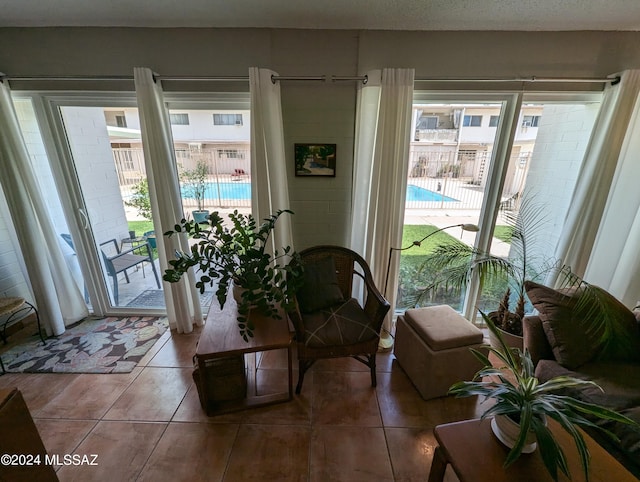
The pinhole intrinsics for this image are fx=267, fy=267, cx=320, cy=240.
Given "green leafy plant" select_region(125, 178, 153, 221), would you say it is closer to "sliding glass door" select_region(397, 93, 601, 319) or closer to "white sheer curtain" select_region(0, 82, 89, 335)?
"white sheer curtain" select_region(0, 82, 89, 335)

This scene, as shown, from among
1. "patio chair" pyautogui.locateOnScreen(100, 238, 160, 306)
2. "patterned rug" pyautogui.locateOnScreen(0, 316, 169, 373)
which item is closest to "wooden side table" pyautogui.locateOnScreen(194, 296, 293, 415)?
"patterned rug" pyautogui.locateOnScreen(0, 316, 169, 373)

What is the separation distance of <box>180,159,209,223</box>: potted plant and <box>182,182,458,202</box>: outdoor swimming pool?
0.10 feet

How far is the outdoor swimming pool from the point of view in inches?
92.2

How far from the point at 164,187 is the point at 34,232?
1.12m

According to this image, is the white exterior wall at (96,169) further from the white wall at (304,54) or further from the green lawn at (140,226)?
the white wall at (304,54)

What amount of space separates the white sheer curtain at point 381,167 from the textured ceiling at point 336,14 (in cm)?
34

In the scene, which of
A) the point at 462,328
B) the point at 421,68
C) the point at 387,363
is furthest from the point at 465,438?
the point at 421,68

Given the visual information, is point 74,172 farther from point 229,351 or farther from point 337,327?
point 337,327

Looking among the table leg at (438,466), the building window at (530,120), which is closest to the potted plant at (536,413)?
the table leg at (438,466)

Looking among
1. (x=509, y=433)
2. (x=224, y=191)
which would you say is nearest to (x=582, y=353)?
(x=509, y=433)

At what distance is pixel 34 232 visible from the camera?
2.12 metres

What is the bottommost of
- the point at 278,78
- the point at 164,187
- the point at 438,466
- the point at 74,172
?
the point at 438,466

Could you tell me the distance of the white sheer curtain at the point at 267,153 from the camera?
1.90 m

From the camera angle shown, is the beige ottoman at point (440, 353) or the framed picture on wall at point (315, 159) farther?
the framed picture on wall at point (315, 159)
